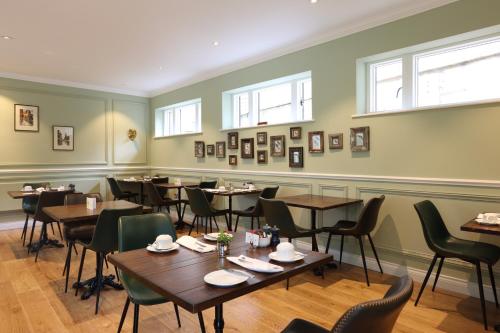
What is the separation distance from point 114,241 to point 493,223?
2928mm

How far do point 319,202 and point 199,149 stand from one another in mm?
3136

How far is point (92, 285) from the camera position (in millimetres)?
3123

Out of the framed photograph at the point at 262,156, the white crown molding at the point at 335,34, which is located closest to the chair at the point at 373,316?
the white crown molding at the point at 335,34

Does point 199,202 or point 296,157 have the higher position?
point 296,157

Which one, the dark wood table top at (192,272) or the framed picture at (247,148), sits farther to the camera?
the framed picture at (247,148)

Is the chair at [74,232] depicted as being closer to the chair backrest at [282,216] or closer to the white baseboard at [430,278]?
the chair backrest at [282,216]

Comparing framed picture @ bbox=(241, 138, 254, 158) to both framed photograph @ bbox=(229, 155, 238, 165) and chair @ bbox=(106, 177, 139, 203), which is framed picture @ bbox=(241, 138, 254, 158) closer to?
framed photograph @ bbox=(229, 155, 238, 165)

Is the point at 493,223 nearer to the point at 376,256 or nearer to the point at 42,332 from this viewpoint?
the point at 376,256

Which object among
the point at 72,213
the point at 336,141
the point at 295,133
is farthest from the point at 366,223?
the point at 72,213

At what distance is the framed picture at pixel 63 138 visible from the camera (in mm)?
6405

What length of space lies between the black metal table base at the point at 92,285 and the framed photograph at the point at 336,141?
9.04 ft

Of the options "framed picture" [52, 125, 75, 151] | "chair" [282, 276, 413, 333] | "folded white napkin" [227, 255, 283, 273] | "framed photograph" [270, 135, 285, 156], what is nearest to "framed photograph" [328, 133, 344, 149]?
"framed photograph" [270, 135, 285, 156]

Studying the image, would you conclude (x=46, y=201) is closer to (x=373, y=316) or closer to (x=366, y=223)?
(x=366, y=223)

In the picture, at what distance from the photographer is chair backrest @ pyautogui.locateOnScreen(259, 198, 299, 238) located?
3.32 meters
